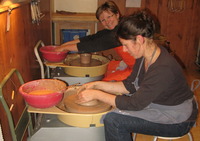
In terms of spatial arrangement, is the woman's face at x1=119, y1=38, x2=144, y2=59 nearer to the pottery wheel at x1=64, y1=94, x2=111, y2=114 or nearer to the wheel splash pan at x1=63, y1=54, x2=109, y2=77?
the pottery wheel at x1=64, y1=94, x2=111, y2=114

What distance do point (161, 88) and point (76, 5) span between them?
2.76m

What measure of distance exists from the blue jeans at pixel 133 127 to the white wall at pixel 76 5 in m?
2.64

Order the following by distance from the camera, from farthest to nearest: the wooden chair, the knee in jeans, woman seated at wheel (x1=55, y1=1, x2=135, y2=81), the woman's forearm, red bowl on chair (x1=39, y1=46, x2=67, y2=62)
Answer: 1. woman seated at wheel (x1=55, y1=1, x2=135, y2=81)
2. red bowl on chair (x1=39, y1=46, x2=67, y2=62)
3. the woman's forearm
4. the knee in jeans
5. the wooden chair

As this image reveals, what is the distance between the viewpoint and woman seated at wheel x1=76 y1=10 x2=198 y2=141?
1.14m

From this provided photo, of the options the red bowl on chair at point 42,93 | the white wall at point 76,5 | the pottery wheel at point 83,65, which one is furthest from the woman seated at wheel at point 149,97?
the white wall at point 76,5

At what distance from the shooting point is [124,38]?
1.17m

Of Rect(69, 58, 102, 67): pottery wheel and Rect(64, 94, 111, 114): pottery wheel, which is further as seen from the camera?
Rect(69, 58, 102, 67): pottery wheel

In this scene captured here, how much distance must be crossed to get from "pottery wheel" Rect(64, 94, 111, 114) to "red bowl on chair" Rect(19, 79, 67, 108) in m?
0.08

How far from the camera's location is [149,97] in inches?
45.4

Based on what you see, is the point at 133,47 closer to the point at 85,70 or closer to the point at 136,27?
the point at 136,27

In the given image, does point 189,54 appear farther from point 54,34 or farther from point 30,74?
point 30,74

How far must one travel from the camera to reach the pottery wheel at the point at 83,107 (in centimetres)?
126

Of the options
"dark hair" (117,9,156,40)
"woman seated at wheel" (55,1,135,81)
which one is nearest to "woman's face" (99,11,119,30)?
"woman seated at wheel" (55,1,135,81)

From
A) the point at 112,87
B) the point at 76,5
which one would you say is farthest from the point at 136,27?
the point at 76,5
